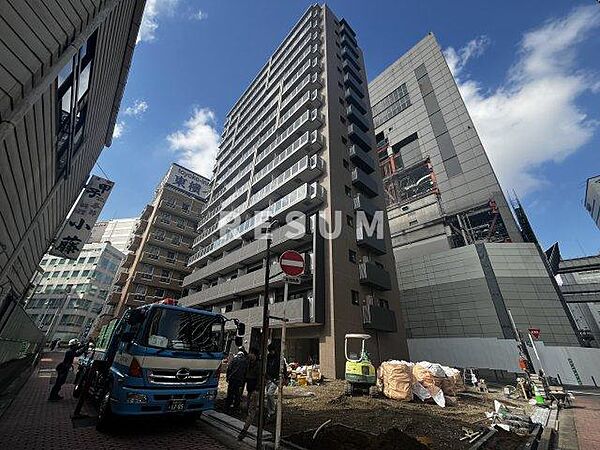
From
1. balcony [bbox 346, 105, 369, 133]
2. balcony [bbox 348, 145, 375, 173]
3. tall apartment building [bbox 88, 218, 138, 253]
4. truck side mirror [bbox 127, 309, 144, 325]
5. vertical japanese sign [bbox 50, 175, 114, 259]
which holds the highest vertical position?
tall apartment building [bbox 88, 218, 138, 253]

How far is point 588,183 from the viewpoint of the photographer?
50.8m

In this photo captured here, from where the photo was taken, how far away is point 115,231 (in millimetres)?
87625

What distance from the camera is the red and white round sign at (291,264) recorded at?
532cm

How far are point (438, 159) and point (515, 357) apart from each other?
89.5 ft

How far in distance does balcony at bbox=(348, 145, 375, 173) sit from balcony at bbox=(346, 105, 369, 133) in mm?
4383

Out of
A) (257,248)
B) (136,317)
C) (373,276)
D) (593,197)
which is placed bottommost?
(136,317)

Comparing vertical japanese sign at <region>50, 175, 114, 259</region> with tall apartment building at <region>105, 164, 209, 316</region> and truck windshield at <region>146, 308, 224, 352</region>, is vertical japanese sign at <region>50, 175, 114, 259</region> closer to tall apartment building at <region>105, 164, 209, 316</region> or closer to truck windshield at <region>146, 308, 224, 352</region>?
truck windshield at <region>146, 308, 224, 352</region>

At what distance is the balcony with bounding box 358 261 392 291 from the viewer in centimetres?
2058

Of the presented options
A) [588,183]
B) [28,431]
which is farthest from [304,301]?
[588,183]

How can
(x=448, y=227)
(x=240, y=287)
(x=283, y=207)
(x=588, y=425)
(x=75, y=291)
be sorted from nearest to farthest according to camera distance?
(x=588, y=425) → (x=283, y=207) → (x=240, y=287) → (x=448, y=227) → (x=75, y=291)

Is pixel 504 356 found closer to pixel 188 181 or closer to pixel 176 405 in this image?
pixel 176 405

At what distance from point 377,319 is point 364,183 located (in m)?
12.6

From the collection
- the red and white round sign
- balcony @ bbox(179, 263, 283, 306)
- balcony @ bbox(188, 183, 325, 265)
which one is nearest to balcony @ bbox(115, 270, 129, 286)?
balcony @ bbox(179, 263, 283, 306)

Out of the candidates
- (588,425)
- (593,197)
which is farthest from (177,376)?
(593,197)
